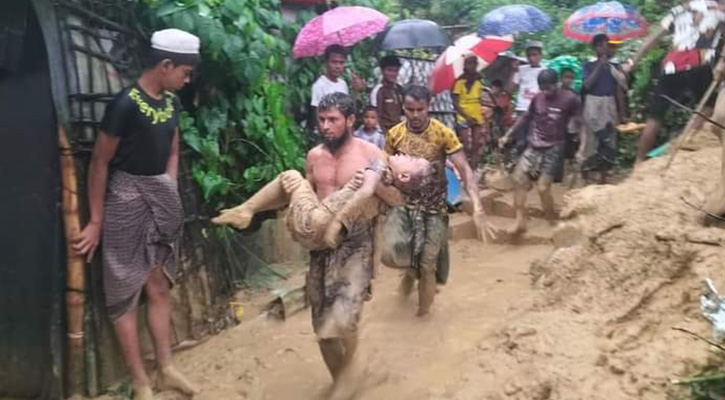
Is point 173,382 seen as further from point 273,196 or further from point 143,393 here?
point 273,196

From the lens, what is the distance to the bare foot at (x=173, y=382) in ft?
13.5

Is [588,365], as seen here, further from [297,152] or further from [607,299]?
[297,152]

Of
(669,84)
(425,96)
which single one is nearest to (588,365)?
(425,96)

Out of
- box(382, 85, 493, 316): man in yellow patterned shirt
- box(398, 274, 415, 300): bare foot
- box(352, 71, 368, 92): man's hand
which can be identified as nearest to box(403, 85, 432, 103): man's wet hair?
box(382, 85, 493, 316): man in yellow patterned shirt

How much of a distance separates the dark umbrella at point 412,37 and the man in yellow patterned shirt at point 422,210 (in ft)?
11.9

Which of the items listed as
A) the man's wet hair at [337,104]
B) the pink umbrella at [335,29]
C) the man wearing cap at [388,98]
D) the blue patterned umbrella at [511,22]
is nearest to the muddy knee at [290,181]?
the man's wet hair at [337,104]

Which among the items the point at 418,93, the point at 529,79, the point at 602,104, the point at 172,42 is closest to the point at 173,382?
the point at 172,42

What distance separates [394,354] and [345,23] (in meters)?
4.16

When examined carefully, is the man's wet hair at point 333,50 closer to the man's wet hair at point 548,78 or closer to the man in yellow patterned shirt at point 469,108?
the man in yellow patterned shirt at point 469,108

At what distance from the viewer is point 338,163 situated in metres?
3.96

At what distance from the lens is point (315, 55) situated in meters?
7.64

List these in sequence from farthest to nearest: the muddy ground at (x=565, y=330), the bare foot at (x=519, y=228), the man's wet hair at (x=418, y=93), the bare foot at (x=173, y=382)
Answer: the bare foot at (x=519, y=228), the man's wet hair at (x=418, y=93), the bare foot at (x=173, y=382), the muddy ground at (x=565, y=330)

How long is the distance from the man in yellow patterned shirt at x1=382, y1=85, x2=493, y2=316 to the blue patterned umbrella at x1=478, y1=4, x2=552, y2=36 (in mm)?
4940

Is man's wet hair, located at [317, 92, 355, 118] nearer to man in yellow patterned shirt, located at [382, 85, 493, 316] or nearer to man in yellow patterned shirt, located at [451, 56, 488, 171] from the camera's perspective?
man in yellow patterned shirt, located at [382, 85, 493, 316]
